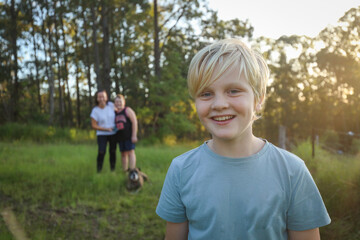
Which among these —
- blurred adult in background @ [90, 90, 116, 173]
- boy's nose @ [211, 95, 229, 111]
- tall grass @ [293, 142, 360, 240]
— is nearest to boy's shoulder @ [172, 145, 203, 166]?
boy's nose @ [211, 95, 229, 111]

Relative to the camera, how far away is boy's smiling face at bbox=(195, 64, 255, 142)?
1.36 metres

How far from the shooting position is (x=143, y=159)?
8.66 meters

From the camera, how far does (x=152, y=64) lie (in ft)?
79.9

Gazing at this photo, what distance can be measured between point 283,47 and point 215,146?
3688 centimetres

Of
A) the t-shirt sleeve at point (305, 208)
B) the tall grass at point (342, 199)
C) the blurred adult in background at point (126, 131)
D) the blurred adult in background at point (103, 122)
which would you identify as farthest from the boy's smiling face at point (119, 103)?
the t-shirt sleeve at point (305, 208)

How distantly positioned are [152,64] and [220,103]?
23513mm

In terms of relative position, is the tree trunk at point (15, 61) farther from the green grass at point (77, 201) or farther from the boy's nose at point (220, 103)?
the boy's nose at point (220, 103)

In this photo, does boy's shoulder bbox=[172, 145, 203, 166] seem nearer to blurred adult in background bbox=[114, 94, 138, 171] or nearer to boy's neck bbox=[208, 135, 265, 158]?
boy's neck bbox=[208, 135, 265, 158]

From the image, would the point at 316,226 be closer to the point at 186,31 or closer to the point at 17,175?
the point at 17,175

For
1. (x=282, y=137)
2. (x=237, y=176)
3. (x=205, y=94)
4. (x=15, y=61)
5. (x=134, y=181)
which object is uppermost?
(x=15, y=61)

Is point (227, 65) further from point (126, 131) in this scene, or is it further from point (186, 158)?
point (126, 131)

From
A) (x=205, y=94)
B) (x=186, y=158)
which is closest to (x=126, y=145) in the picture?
(x=186, y=158)

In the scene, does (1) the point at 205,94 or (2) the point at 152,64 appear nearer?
(1) the point at 205,94

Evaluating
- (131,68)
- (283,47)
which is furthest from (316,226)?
(283,47)
